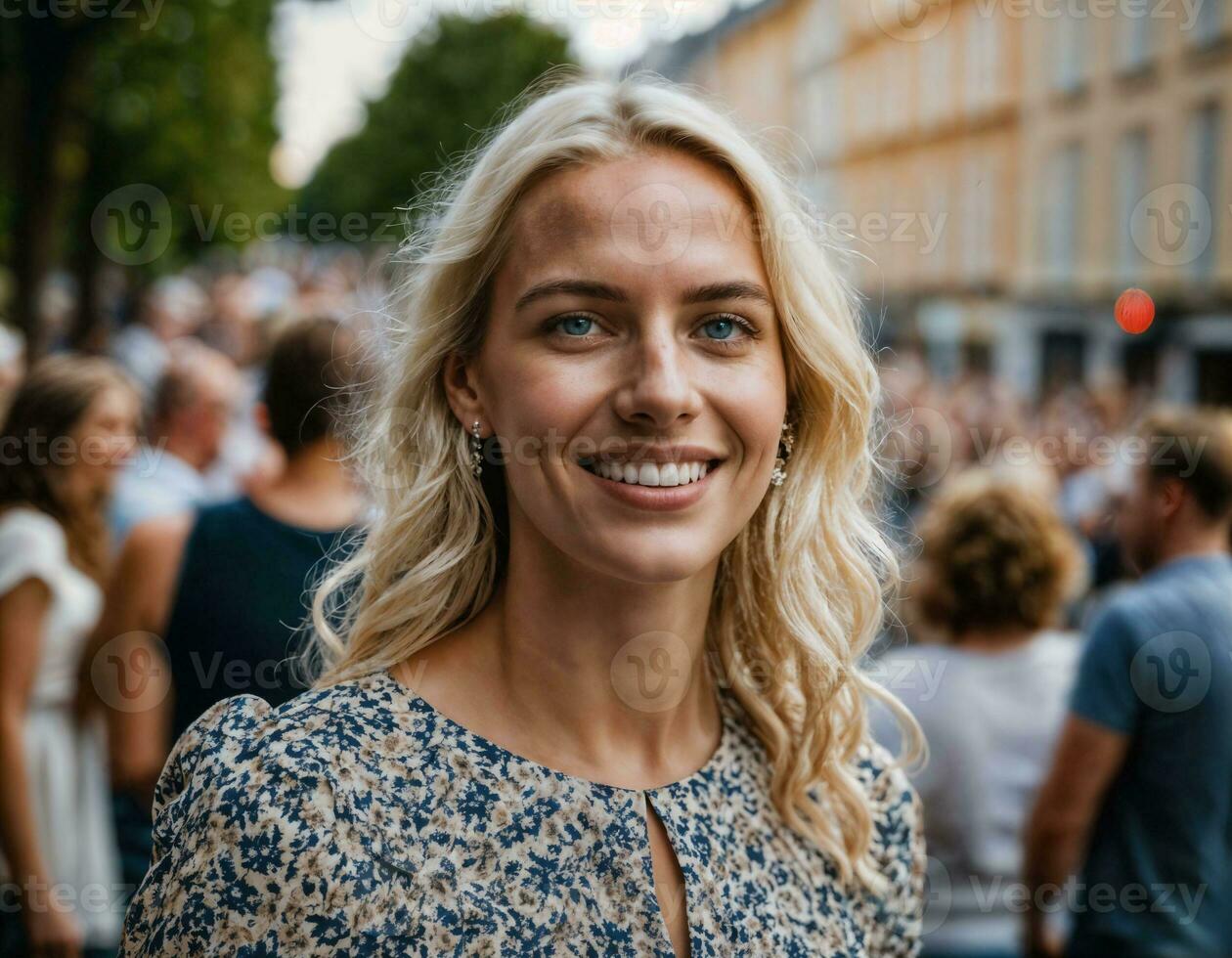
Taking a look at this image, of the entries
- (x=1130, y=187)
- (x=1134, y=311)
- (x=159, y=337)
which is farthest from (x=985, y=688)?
(x=1130, y=187)

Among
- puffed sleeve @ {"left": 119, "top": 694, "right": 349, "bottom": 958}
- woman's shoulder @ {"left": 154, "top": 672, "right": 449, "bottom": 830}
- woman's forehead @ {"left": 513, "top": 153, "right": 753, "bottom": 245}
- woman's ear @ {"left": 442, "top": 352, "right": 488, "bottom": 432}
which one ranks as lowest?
puffed sleeve @ {"left": 119, "top": 694, "right": 349, "bottom": 958}

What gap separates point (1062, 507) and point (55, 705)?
7185mm

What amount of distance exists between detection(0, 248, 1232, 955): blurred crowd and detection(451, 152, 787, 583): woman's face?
141 centimetres

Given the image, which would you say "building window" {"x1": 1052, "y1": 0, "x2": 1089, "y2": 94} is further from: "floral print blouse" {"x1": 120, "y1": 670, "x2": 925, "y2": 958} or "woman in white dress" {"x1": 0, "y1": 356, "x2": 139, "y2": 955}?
"floral print blouse" {"x1": 120, "y1": 670, "x2": 925, "y2": 958}

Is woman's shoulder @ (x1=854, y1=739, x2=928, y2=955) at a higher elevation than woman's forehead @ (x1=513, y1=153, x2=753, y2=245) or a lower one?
lower

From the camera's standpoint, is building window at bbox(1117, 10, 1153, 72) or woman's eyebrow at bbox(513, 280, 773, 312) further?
building window at bbox(1117, 10, 1153, 72)

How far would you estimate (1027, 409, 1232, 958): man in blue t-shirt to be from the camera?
3439 mm

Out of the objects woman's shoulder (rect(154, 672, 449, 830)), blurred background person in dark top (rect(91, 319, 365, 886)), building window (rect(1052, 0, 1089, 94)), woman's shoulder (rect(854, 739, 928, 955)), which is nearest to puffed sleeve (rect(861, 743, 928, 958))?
woman's shoulder (rect(854, 739, 928, 955))

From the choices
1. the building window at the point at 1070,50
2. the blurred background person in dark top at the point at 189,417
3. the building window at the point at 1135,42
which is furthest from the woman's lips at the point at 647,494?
the building window at the point at 1070,50

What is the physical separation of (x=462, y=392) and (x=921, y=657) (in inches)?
88.6

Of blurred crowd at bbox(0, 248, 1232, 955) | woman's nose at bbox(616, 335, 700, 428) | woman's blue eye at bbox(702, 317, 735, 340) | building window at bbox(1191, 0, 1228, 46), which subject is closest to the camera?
woman's nose at bbox(616, 335, 700, 428)

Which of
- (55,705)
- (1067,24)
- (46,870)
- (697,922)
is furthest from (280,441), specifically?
(1067,24)

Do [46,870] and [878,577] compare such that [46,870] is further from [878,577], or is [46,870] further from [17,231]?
[17,231]

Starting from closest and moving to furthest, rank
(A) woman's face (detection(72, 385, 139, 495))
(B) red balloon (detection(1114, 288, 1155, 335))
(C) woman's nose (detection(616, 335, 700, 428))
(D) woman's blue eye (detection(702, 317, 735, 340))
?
(C) woman's nose (detection(616, 335, 700, 428)) < (D) woman's blue eye (detection(702, 317, 735, 340)) < (A) woman's face (detection(72, 385, 139, 495)) < (B) red balloon (detection(1114, 288, 1155, 335))
